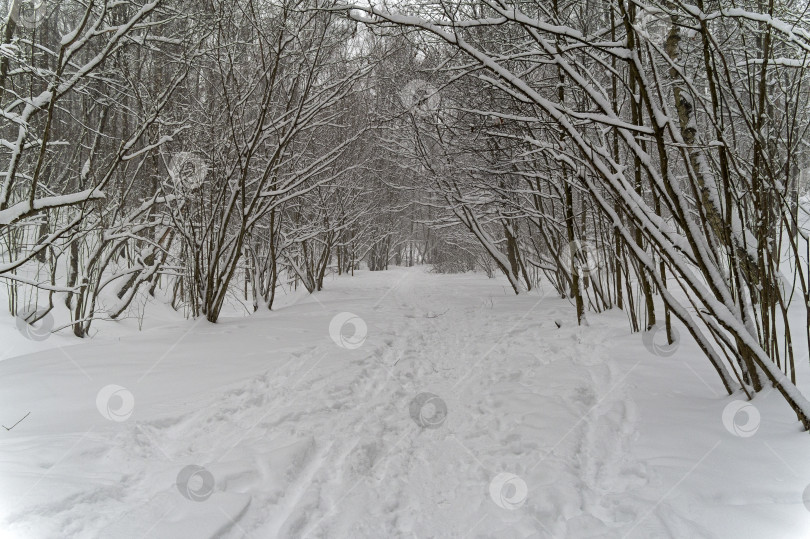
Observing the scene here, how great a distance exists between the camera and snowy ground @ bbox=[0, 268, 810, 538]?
177 centimetres

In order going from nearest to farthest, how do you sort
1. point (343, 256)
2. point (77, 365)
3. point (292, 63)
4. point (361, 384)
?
1. point (77, 365)
2. point (361, 384)
3. point (292, 63)
4. point (343, 256)

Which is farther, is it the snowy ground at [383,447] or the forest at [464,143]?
the forest at [464,143]

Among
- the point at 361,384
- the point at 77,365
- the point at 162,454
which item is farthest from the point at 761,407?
the point at 77,365

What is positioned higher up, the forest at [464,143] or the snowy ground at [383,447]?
the forest at [464,143]

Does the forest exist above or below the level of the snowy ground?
above

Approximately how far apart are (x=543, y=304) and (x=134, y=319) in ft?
22.2

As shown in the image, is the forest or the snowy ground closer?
the snowy ground

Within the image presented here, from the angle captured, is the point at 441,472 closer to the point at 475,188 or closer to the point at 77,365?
the point at 77,365

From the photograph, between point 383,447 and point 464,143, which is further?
point 464,143

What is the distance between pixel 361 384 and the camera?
12.0 ft

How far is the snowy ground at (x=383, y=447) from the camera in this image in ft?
5.82

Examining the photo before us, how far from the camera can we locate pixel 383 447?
2602 mm

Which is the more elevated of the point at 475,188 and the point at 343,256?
the point at 475,188

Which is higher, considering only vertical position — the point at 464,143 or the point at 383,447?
the point at 464,143
